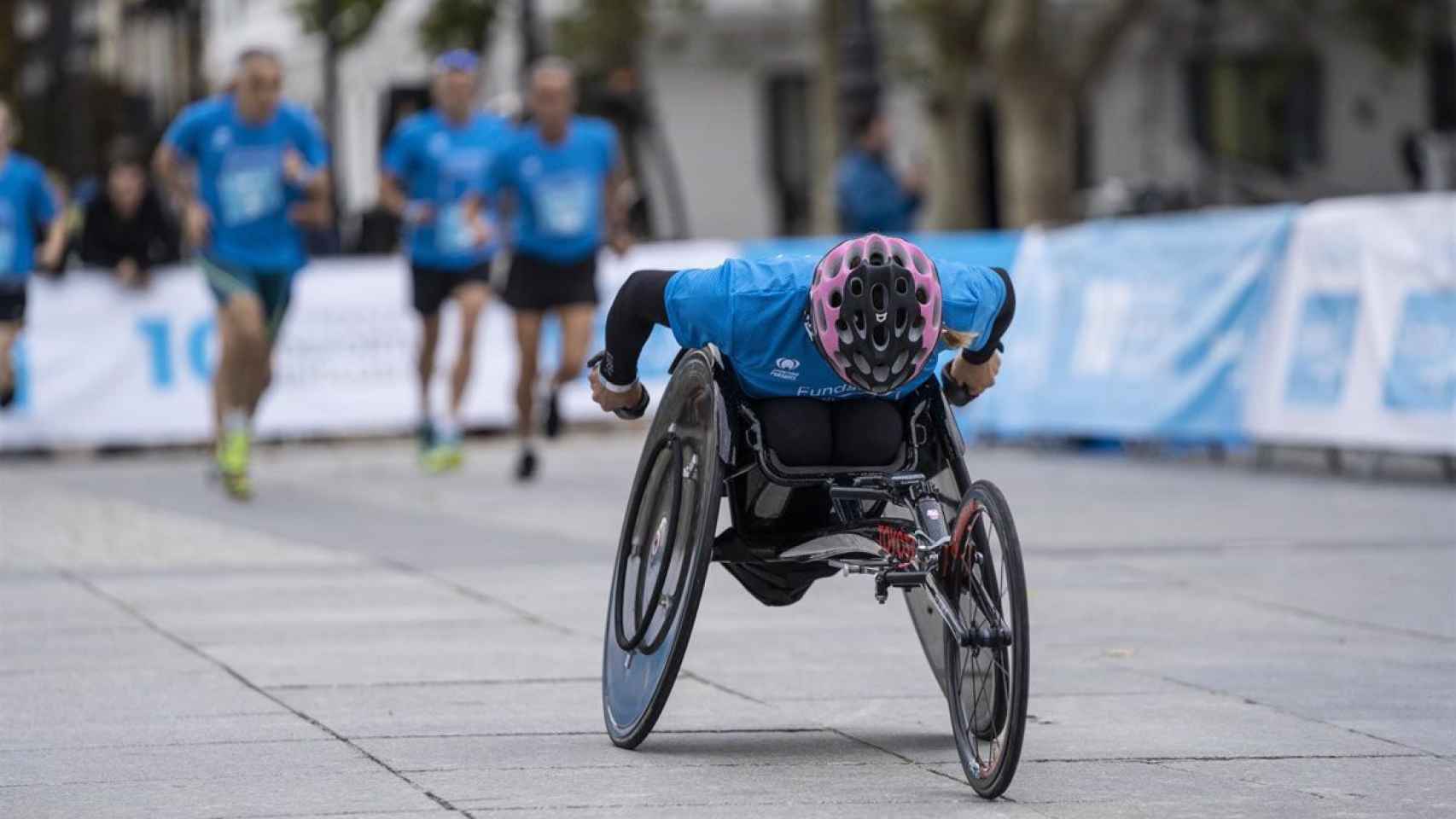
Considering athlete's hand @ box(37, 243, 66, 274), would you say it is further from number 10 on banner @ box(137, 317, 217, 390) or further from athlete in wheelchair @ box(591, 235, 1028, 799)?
athlete in wheelchair @ box(591, 235, 1028, 799)

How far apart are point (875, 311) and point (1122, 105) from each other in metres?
36.3

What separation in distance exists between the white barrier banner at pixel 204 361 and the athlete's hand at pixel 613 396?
10071mm

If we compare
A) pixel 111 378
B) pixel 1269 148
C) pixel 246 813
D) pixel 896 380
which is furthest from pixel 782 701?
pixel 1269 148

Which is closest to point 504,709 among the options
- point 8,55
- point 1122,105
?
point 1122,105

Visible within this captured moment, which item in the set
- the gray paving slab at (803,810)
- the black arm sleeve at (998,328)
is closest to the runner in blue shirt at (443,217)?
the black arm sleeve at (998,328)

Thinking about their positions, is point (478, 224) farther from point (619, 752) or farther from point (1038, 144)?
point (1038, 144)

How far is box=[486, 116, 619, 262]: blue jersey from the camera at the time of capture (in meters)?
13.9

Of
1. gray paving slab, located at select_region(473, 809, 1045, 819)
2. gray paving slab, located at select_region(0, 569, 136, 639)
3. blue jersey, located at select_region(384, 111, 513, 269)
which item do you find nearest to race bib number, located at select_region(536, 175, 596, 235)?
blue jersey, located at select_region(384, 111, 513, 269)

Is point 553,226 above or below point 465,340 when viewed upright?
above

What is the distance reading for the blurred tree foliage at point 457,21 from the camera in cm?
2820

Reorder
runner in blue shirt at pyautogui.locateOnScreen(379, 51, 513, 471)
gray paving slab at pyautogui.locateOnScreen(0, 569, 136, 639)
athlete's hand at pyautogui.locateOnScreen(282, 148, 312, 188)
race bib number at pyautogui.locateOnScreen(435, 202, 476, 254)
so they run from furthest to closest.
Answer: runner in blue shirt at pyautogui.locateOnScreen(379, 51, 513, 471) → race bib number at pyautogui.locateOnScreen(435, 202, 476, 254) → athlete's hand at pyautogui.locateOnScreen(282, 148, 312, 188) → gray paving slab at pyautogui.locateOnScreen(0, 569, 136, 639)

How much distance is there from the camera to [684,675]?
7.30 metres

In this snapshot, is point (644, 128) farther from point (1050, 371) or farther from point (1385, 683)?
point (1385, 683)

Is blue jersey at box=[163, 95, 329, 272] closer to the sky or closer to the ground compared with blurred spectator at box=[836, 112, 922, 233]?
closer to the sky
